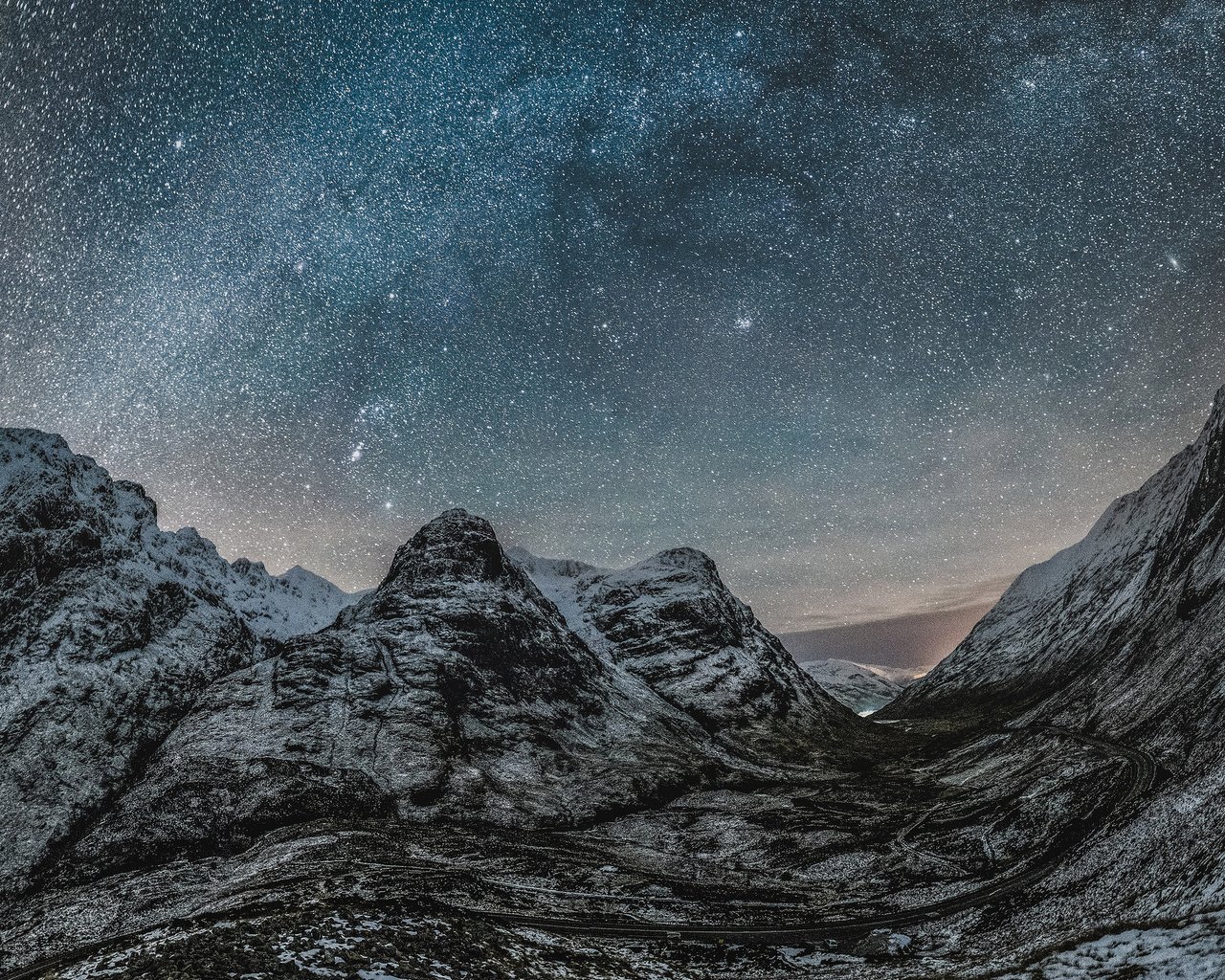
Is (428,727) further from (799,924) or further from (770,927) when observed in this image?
(799,924)

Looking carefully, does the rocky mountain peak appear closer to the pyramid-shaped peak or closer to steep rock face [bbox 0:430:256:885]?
the pyramid-shaped peak

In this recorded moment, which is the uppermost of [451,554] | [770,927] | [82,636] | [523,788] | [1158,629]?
[451,554]

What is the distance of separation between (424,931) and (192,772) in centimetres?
8847

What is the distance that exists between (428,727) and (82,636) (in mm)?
63431

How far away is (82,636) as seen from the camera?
350 ft

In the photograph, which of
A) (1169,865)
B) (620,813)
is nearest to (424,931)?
(1169,865)

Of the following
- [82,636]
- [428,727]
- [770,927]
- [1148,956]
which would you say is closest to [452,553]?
[428,727]

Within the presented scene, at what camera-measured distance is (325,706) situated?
113 m

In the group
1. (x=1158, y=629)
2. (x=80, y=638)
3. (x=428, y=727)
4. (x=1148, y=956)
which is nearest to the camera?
(x=1148, y=956)

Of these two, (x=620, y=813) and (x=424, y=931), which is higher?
(x=424, y=931)

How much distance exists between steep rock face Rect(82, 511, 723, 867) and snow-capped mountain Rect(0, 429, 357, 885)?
6626mm

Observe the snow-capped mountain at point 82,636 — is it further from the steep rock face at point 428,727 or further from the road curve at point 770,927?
the road curve at point 770,927

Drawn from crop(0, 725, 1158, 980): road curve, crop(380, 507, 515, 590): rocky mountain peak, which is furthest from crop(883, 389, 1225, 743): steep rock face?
crop(380, 507, 515, 590): rocky mountain peak

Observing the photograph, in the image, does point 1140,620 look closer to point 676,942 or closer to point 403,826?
point 676,942
